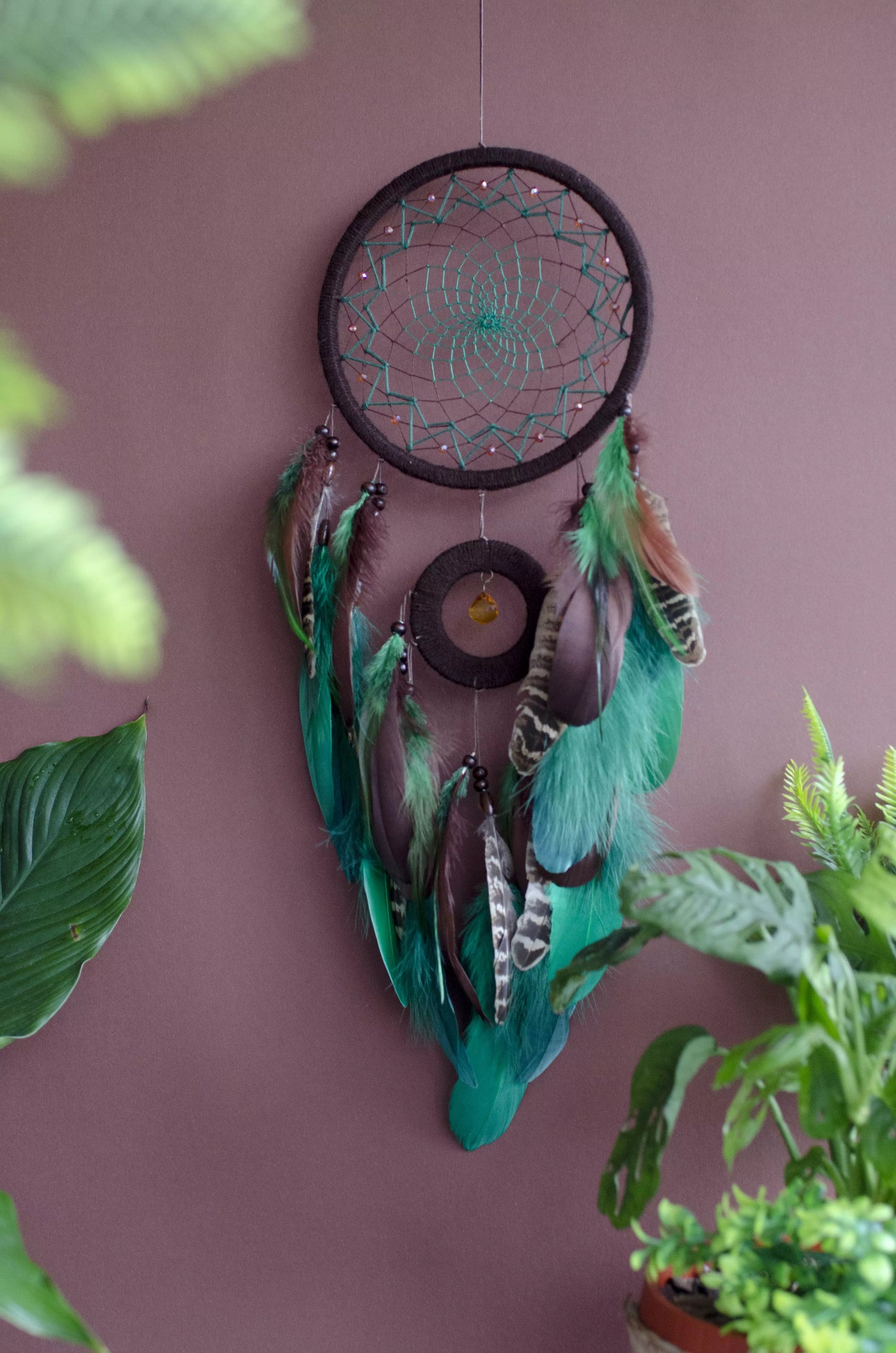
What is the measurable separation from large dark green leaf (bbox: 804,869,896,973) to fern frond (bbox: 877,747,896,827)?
0.13 m

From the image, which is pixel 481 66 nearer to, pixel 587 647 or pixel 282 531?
pixel 282 531

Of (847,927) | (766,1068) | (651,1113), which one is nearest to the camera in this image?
(766,1068)

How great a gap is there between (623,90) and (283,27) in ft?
4.35

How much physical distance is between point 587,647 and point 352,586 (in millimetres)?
317

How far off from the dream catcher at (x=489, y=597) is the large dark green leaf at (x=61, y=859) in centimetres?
27

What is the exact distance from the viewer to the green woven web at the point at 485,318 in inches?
51.9

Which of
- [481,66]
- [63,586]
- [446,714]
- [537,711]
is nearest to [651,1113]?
[537,711]

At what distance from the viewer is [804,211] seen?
1.33 meters

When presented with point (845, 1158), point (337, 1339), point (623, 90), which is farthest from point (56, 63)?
point (337, 1339)

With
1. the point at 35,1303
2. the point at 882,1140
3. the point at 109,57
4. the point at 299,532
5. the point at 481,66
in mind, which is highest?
the point at 481,66

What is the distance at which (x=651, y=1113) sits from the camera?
0.94 metres

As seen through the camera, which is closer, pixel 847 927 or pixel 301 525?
pixel 847 927

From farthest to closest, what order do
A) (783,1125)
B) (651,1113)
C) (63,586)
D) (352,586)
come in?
(352,586) → (783,1125) → (651,1113) → (63,586)

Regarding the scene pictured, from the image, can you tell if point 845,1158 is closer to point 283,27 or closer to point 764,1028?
point 764,1028
